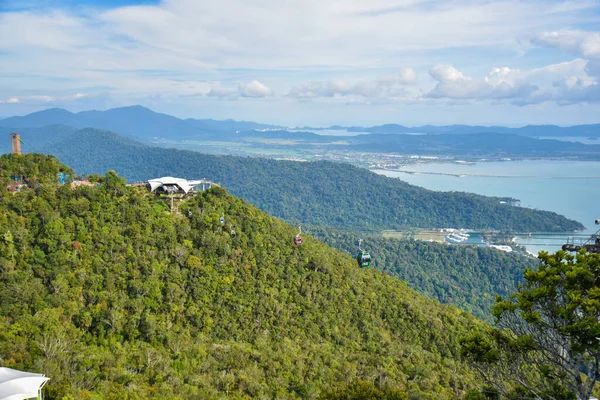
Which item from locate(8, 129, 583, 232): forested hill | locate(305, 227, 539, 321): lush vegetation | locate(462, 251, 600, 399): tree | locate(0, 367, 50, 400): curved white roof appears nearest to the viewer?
locate(462, 251, 600, 399): tree

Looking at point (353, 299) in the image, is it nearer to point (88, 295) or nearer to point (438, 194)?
point (88, 295)

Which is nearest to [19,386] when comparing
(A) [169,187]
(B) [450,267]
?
(A) [169,187]

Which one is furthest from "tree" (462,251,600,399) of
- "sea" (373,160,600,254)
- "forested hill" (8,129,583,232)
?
"forested hill" (8,129,583,232)

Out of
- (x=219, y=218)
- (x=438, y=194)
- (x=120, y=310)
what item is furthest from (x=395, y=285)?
(x=438, y=194)

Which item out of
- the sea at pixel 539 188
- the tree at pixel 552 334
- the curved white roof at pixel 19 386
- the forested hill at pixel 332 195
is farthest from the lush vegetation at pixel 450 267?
the curved white roof at pixel 19 386

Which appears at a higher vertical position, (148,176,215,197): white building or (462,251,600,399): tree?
(148,176,215,197): white building

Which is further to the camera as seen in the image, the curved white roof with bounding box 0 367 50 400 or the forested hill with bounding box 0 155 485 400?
the forested hill with bounding box 0 155 485 400

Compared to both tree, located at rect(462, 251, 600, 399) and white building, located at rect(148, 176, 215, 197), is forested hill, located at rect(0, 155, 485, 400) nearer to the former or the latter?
white building, located at rect(148, 176, 215, 197)
